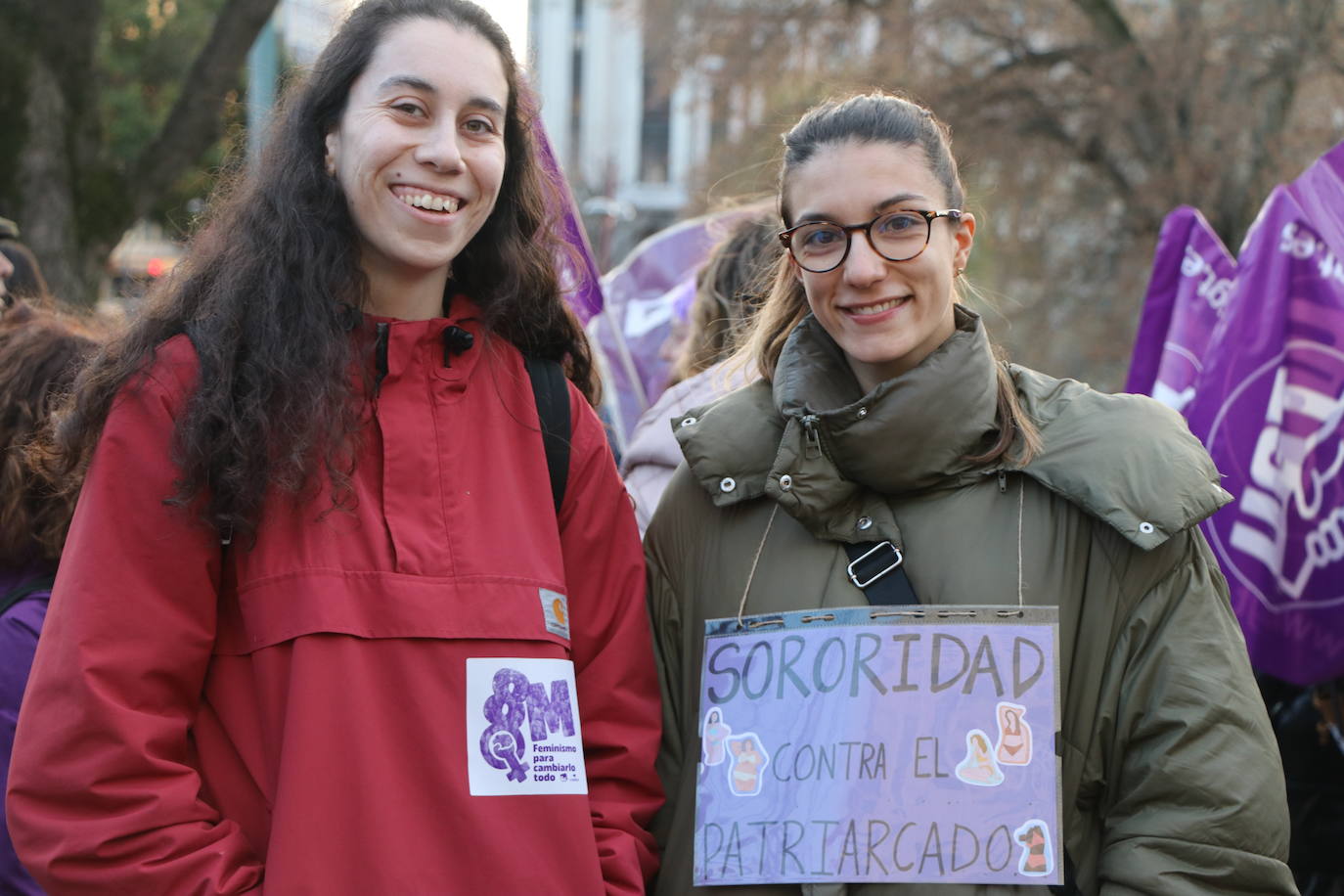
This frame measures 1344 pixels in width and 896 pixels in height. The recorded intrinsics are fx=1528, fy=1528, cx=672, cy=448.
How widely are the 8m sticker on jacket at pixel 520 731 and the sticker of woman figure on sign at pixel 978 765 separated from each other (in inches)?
23.8

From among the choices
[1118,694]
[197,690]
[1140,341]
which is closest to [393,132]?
[197,690]

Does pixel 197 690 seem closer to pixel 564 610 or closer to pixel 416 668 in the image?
pixel 416 668

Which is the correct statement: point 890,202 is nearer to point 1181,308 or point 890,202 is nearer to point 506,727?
point 506,727

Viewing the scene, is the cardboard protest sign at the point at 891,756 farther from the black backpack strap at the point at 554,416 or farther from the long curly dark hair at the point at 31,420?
the long curly dark hair at the point at 31,420

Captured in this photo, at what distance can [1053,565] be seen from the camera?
8.04 ft

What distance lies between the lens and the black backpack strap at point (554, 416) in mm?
2631

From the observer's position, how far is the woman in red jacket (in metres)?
2.24

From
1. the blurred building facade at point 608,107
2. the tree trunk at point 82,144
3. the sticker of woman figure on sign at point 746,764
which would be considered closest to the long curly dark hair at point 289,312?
the sticker of woman figure on sign at point 746,764

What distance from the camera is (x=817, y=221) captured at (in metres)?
2.60

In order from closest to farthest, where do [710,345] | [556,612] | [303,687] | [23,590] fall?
1. [303,687]
2. [556,612]
3. [23,590]
4. [710,345]

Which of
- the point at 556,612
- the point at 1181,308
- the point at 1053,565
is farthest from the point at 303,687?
the point at 1181,308

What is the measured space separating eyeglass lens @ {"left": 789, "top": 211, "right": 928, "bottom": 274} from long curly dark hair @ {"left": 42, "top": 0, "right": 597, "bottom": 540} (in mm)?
527

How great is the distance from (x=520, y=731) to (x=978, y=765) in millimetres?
723

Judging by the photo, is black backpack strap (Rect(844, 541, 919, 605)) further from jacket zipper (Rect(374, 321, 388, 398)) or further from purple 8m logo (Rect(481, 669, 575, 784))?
jacket zipper (Rect(374, 321, 388, 398))
